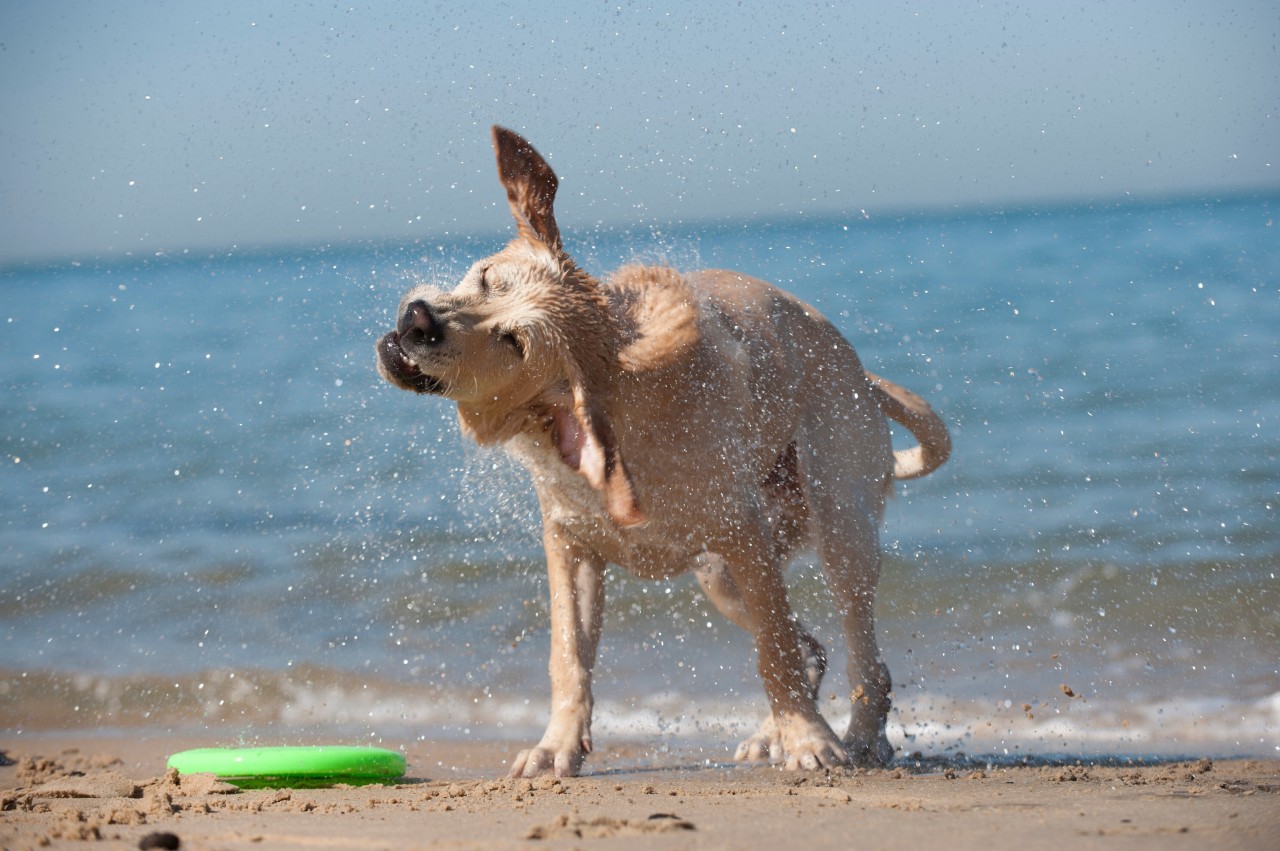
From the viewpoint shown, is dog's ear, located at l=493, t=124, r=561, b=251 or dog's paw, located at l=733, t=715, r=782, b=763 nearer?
dog's ear, located at l=493, t=124, r=561, b=251

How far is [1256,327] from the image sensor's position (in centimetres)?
1581

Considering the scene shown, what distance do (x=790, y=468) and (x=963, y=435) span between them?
6.45m

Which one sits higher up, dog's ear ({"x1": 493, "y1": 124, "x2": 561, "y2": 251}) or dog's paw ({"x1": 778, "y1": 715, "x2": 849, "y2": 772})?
dog's ear ({"x1": 493, "y1": 124, "x2": 561, "y2": 251})

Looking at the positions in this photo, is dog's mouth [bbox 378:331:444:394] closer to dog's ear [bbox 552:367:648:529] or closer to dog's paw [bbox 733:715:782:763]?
dog's ear [bbox 552:367:648:529]

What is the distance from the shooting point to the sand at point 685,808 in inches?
121

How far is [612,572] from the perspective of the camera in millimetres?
8523

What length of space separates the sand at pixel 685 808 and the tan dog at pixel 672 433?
442 millimetres

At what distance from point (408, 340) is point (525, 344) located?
0.37 m

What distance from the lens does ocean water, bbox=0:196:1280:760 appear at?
247 inches

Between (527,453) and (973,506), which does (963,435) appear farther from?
(527,453)

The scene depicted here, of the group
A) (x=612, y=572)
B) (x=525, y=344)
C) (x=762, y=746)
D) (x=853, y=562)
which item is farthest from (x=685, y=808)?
(x=612, y=572)

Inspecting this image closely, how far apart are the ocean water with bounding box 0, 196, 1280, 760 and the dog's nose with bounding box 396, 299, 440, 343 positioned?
1.57 feet

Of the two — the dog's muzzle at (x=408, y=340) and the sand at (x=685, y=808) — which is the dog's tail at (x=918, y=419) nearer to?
the sand at (x=685, y=808)

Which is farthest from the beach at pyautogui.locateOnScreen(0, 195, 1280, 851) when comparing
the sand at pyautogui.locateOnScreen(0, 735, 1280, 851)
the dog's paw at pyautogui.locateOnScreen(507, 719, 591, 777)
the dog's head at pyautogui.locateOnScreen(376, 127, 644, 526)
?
the dog's head at pyautogui.locateOnScreen(376, 127, 644, 526)
